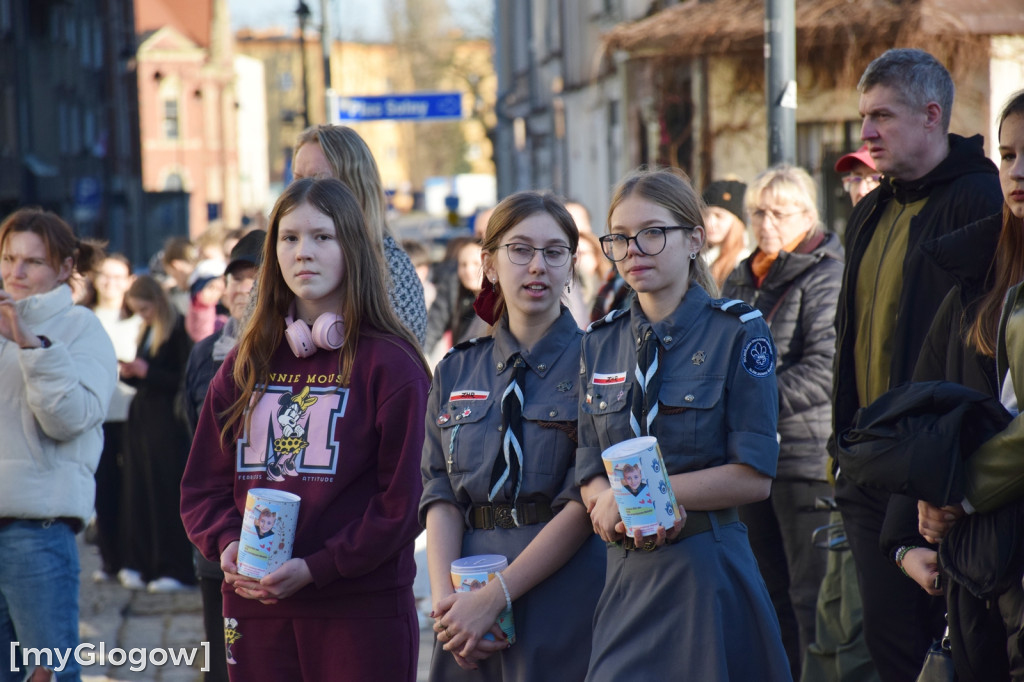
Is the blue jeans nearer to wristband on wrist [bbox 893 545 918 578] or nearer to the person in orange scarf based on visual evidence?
the person in orange scarf

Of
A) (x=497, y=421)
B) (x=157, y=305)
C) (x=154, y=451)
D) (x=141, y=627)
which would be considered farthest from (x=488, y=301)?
(x=154, y=451)

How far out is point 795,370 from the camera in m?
5.50

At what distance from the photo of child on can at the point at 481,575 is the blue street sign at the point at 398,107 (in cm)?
1368

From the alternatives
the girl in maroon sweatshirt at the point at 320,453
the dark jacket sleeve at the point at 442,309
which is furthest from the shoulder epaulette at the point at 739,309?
the dark jacket sleeve at the point at 442,309

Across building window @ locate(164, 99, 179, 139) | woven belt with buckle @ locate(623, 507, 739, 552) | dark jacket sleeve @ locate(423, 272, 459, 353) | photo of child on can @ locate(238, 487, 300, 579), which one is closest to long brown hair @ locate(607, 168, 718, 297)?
woven belt with buckle @ locate(623, 507, 739, 552)

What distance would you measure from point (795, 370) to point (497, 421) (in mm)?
2357

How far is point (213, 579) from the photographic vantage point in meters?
5.32

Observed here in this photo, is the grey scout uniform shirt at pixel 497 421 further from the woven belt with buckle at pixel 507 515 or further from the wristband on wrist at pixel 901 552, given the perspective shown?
the wristband on wrist at pixel 901 552

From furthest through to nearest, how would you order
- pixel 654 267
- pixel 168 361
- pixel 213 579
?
1. pixel 168 361
2. pixel 213 579
3. pixel 654 267

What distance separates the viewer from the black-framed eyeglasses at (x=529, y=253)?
3602 millimetres

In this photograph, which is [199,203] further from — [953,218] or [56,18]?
[953,218]

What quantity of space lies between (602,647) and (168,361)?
5.99 meters

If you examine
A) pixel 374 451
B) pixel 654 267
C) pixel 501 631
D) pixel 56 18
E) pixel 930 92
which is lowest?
pixel 501 631

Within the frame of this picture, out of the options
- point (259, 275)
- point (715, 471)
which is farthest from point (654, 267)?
point (259, 275)
